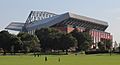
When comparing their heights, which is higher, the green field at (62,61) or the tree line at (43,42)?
the tree line at (43,42)

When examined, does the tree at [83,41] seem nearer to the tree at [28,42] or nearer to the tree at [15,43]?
the tree at [28,42]

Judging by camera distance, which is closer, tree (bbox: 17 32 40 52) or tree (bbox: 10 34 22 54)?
tree (bbox: 10 34 22 54)

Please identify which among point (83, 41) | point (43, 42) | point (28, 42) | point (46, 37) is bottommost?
point (28, 42)

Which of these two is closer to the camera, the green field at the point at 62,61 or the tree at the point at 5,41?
the green field at the point at 62,61

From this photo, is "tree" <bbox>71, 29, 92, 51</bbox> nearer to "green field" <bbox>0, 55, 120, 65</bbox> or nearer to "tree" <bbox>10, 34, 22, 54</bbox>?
"tree" <bbox>10, 34, 22, 54</bbox>

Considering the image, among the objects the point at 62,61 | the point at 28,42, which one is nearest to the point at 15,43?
the point at 28,42

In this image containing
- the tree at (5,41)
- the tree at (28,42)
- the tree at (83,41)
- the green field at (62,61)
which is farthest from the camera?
the tree at (83,41)

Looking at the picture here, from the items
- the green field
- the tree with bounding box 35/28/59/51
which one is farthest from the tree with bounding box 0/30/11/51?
the green field

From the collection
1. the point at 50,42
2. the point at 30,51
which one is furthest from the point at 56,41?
the point at 30,51

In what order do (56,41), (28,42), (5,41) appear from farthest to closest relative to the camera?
1. (56,41)
2. (5,41)
3. (28,42)

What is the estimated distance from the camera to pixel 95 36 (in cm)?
19262

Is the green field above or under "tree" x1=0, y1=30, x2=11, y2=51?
under

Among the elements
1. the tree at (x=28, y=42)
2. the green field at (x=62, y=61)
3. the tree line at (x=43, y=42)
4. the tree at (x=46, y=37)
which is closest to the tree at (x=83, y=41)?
the tree line at (x=43, y=42)

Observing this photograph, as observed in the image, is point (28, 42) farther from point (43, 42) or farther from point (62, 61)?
point (62, 61)
